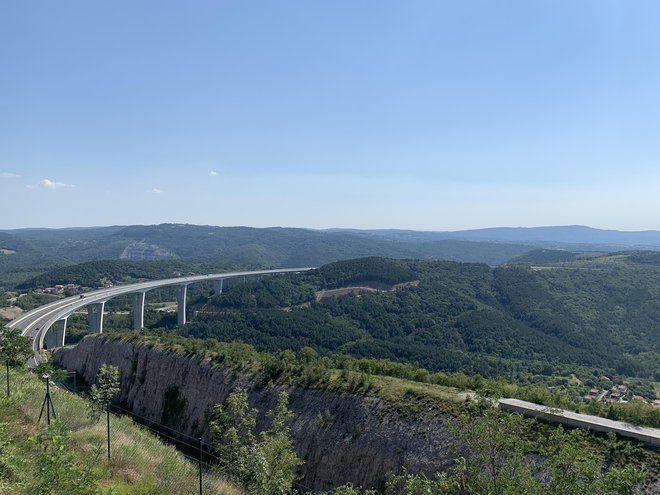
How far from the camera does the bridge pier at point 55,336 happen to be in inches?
3061

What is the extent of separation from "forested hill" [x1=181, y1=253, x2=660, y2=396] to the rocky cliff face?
41.7 meters

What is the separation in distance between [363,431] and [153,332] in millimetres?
41684

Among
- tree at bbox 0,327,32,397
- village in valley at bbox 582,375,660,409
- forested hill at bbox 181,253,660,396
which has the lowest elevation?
village in valley at bbox 582,375,660,409

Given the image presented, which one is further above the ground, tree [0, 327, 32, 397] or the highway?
tree [0, 327, 32, 397]

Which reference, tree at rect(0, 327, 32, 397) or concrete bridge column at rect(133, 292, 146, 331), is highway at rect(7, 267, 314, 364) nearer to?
concrete bridge column at rect(133, 292, 146, 331)

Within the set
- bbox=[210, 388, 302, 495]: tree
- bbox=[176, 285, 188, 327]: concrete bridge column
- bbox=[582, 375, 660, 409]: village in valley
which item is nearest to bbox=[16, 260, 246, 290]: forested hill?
bbox=[176, 285, 188, 327]: concrete bridge column

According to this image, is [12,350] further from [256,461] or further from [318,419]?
[256,461]

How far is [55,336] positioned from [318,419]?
67.0m

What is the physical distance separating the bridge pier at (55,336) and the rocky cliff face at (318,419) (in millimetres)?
34321

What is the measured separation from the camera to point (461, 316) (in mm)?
115875

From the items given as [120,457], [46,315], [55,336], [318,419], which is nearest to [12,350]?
[120,457]

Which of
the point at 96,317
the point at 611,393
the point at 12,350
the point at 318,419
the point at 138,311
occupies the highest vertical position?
the point at 12,350

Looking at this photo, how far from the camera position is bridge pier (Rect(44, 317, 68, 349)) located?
255 ft

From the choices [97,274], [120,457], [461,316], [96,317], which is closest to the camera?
[120,457]
